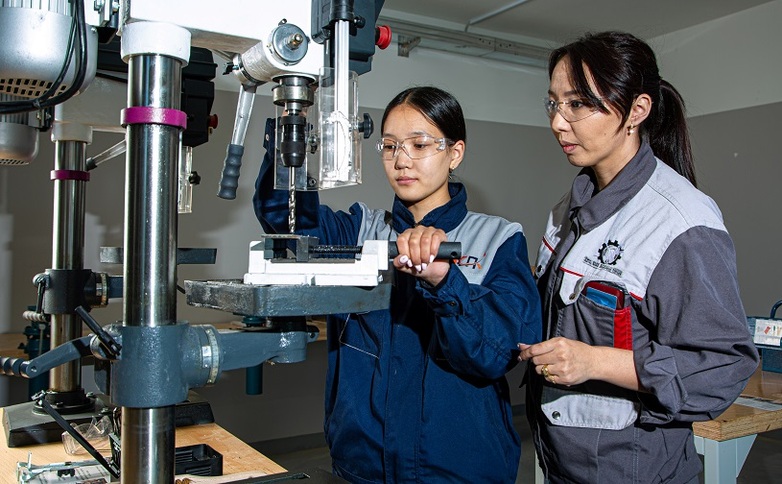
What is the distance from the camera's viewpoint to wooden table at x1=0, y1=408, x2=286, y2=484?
1225 millimetres

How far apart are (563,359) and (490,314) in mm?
147

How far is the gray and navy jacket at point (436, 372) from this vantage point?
3.95 feet

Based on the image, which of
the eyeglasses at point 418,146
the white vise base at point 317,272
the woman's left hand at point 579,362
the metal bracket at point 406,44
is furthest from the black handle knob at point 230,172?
the metal bracket at point 406,44

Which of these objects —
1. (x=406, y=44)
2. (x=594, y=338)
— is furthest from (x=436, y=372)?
(x=406, y=44)

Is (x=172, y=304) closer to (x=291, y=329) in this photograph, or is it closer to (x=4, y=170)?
(x=291, y=329)

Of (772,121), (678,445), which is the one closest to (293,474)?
(678,445)

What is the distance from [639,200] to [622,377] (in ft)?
1.12

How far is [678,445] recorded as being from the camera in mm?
1239

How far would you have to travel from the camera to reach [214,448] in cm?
140

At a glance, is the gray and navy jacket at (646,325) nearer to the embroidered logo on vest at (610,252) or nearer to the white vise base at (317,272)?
the embroidered logo on vest at (610,252)

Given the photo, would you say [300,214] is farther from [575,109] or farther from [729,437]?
[729,437]

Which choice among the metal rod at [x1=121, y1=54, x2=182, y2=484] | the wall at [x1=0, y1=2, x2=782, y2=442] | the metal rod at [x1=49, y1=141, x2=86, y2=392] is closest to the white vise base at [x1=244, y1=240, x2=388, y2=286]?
the metal rod at [x1=121, y1=54, x2=182, y2=484]

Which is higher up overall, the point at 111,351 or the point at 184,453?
the point at 111,351

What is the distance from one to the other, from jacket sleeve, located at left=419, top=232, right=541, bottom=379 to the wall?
2239mm
